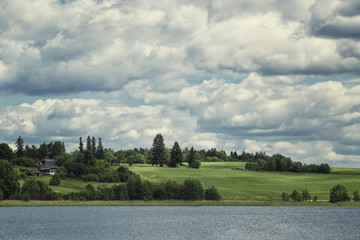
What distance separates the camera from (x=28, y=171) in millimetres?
184500

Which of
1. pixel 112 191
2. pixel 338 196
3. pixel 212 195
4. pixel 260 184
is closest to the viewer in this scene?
pixel 112 191

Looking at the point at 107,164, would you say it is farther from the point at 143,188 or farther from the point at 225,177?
the point at 143,188

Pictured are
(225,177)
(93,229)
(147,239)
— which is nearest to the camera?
(147,239)

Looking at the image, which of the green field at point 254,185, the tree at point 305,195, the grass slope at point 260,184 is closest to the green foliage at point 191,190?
the green field at point 254,185

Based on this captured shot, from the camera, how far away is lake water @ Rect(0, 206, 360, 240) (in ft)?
247

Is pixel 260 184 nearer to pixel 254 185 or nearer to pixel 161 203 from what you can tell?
pixel 254 185

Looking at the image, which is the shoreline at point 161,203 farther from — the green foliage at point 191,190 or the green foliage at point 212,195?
the green foliage at point 191,190

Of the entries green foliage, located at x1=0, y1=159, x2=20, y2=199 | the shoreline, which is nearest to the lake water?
the shoreline

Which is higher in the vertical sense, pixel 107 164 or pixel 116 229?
pixel 107 164

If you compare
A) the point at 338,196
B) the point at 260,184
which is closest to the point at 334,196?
the point at 338,196

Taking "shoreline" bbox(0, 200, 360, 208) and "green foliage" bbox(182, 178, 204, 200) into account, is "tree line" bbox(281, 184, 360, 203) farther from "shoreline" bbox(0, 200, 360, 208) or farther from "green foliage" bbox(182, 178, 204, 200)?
"green foliage" bbox(182, 178, 204, 200)

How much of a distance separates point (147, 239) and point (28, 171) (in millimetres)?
127465

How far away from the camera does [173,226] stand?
287 ft

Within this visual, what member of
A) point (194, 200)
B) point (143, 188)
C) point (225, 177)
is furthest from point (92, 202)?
point (225, 177)
